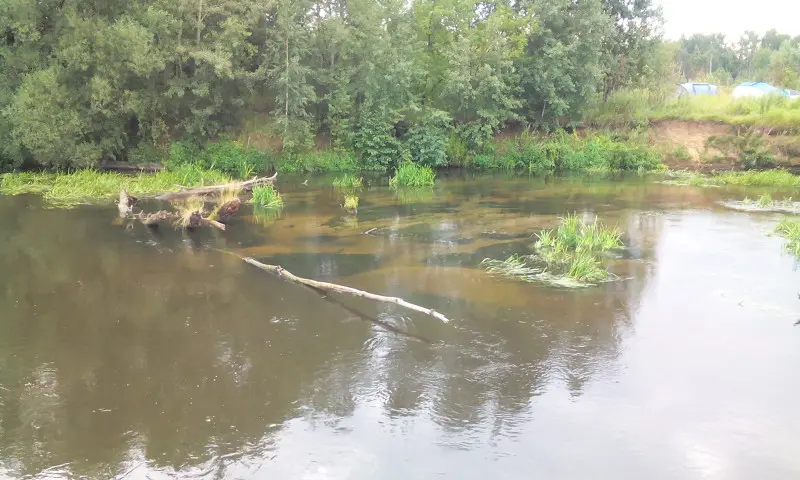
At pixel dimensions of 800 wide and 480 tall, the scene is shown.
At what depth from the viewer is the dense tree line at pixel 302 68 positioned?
23188 millimetres

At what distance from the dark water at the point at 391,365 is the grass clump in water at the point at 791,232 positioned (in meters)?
0.32

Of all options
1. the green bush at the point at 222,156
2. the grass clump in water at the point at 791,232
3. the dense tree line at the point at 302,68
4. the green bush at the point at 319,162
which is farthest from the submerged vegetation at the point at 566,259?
the green bush at the point at 222,156

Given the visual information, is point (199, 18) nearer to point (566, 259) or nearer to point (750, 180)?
point (566, 259)

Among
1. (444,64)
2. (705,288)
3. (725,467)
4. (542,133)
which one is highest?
(444,64)

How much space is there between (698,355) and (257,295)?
7.02 meters

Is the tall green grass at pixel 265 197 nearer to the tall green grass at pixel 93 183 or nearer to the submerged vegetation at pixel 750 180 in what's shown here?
the tall green grass at pixel 93 183

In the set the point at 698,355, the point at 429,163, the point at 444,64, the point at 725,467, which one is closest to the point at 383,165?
the point at 429,163

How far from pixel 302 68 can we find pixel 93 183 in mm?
10038

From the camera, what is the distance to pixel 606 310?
388 inches

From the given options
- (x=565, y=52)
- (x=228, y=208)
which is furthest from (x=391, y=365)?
(x=565, y=52)

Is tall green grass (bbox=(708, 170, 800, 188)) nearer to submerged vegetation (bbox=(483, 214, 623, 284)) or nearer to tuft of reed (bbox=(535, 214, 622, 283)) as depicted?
submerged vegetation (bbox=(483, 214, 623, 284))

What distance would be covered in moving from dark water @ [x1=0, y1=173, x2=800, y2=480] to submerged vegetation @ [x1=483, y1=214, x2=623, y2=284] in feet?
1.62

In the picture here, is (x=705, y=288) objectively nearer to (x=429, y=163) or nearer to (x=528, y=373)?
(x=528, y=373)

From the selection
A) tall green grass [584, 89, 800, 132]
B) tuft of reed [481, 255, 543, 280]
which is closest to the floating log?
→ tuft of reed [481, 255, 543, 280]
